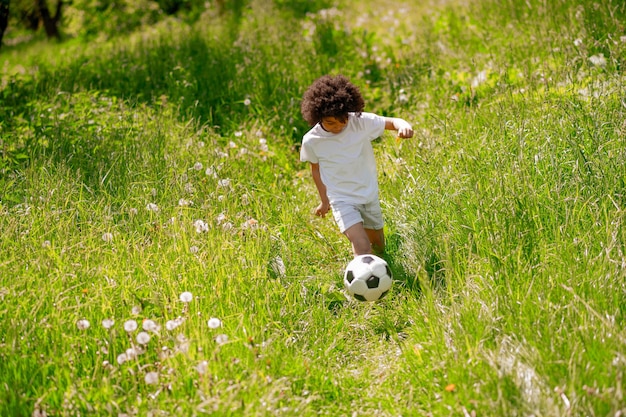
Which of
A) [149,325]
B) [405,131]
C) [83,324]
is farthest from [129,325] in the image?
[405,131]

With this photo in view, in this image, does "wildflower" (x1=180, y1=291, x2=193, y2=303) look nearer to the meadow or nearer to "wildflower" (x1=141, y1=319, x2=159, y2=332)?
the meadow

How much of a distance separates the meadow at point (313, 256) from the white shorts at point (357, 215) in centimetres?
23

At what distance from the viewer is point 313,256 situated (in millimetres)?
4559

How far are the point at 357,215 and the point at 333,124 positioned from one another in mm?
585

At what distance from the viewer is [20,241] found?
3.90m

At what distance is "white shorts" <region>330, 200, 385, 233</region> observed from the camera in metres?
4.18

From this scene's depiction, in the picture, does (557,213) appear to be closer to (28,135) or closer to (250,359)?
(250,359)

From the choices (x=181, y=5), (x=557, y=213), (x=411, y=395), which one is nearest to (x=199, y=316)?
(x=411, y=395)

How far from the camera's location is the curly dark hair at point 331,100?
4082mm

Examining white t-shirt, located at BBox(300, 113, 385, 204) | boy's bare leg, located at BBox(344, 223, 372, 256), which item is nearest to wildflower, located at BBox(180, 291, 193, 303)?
boy's bare leg, located at BBox(344, 223, 372, 256)

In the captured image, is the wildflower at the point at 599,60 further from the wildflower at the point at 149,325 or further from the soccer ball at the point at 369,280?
the wildflower at the point at 149,325

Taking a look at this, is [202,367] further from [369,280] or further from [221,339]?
[369,280]

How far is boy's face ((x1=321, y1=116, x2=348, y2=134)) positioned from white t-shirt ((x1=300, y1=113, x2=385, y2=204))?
3 centimetres

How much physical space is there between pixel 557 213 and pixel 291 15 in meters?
6.88
